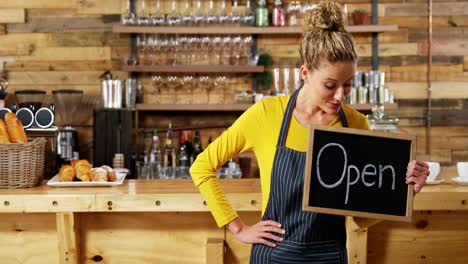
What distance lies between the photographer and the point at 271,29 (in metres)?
5.55

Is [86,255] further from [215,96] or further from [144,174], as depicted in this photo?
[215,96]

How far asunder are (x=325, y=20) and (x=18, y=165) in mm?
1491

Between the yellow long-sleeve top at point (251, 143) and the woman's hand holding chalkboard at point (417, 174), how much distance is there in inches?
10.3

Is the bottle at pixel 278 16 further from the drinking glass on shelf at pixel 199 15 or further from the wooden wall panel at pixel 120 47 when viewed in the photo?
the drinking glass on shelf at pixel 199 15

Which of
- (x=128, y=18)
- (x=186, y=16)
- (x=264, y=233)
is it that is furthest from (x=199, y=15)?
(x=264, y=233)

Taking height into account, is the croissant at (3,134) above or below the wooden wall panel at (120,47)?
below

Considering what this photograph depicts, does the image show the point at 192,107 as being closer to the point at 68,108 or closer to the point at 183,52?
the point at 183,52

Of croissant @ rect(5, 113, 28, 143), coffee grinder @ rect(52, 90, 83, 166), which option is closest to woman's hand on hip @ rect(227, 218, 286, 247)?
croissant @ rect(5, 113, 28, 143)

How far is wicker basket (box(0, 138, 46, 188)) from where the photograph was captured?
291 cm

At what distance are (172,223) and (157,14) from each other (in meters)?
2.92

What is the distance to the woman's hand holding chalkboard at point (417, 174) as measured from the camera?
82.5 inches

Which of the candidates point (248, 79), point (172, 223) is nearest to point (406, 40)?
point (248, 79)

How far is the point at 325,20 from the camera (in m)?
2.02

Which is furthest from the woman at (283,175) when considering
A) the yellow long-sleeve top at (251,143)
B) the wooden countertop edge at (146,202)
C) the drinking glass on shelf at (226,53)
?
the drinking glass on shelf at (226,53)
